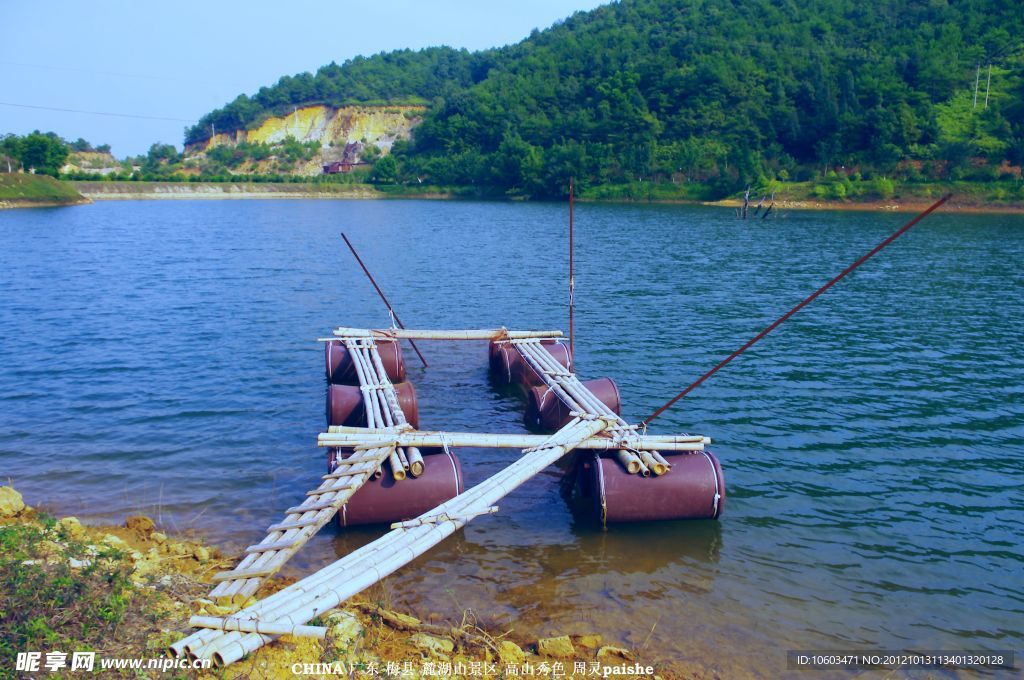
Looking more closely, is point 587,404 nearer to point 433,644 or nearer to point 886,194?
point 433,644

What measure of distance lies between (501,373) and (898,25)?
126406mm

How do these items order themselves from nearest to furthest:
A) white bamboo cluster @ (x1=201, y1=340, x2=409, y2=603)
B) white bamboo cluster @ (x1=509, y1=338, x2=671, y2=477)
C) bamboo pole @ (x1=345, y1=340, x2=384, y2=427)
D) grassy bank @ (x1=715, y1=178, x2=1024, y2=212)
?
white bamboo cluster @ (x1=201, y1=340, x2=409, y2=603) → white bamboo cluster @ (x1=509, y1=338, x2=671, y2=477) → bamboo pole @ (x1=345, y1=340, x2=384, y2=427) → grassy bank @ (x1=715, y1=178, x2=1024, y2=212)

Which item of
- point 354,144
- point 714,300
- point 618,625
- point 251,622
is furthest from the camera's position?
point 354,144

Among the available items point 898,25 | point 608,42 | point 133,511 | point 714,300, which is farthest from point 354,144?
point 133,511

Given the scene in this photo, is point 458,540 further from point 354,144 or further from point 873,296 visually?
point 354,144

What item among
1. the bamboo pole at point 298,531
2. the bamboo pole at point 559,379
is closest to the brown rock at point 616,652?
the bamboo pole at point 298,531

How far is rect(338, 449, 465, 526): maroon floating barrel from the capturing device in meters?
9.62

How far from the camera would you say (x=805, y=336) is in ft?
70.5

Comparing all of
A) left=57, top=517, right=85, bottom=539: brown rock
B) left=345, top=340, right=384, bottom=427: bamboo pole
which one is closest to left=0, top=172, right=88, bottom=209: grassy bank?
left=345, top=340, right=384, bottom=427: bamboo pole

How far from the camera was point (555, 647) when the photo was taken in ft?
23.5

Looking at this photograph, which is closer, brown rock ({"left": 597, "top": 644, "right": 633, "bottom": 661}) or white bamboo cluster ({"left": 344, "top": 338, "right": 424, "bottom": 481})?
brown rock ({"left": 597, "top": 644, "right": 633, "bottom": 661})

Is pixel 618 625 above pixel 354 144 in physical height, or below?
below

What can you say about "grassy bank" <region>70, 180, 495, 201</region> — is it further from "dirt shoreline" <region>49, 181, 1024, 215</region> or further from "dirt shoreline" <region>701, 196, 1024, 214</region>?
"dirt shoreline" <region>701, 196, 1024, 214</region>

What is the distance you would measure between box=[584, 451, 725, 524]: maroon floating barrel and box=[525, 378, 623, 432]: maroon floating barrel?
2873mm
